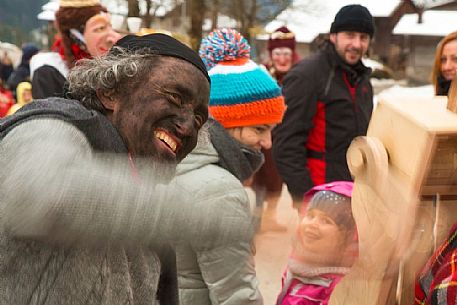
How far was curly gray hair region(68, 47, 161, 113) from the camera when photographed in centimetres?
134

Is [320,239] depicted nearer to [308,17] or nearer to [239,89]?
[239,89]

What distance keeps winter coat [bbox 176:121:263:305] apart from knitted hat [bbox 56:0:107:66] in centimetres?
196

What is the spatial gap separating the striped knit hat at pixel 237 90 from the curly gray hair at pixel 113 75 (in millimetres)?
1032

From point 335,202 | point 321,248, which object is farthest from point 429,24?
point 321,248

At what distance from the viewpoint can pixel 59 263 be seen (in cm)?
117

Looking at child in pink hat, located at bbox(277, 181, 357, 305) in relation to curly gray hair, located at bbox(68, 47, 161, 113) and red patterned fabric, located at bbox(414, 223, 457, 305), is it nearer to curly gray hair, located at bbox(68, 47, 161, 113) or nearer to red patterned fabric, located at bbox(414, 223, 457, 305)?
red patterned fabric, located at bbox(414, 223, 457, 305)

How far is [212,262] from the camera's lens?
1900 mm

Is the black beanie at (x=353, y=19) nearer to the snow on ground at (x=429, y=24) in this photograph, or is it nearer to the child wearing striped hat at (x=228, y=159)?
the child wearing striped hat at (x=228, y=159)

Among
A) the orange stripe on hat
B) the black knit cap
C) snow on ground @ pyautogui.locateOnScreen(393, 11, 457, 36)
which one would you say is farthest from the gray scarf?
snow on ground @ pyautogui.locateOnScreen(393, 11, 457, 36)

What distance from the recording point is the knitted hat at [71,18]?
3.76 meters

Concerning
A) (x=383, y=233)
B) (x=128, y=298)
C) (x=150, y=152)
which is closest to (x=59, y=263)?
(x=128, y=298)

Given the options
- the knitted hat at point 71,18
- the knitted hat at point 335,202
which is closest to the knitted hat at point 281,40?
the knitted hat at point 71,18

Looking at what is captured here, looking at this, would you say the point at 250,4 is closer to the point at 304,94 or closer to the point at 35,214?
the point at 304,94

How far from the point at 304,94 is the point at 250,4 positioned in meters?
11.8
